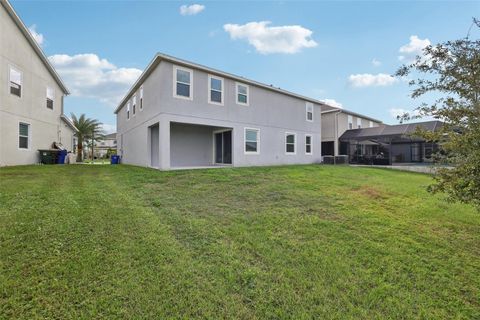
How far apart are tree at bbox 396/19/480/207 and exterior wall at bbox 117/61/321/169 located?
949 cm

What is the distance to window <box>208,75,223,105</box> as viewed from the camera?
518 inches

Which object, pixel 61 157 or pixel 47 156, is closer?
pixel 47 156

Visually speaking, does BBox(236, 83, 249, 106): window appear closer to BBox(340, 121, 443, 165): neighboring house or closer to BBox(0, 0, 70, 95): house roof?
BBox(0, 0, 70, 95): house roof

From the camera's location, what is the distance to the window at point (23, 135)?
44.3 feet

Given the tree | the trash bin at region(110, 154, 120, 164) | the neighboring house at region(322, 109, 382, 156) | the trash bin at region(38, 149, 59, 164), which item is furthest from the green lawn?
the neighboring house at region(322, 109, 382, 156)

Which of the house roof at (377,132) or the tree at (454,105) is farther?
the house roof at (377,132)

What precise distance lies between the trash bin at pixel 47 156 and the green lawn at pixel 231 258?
10.6 meters

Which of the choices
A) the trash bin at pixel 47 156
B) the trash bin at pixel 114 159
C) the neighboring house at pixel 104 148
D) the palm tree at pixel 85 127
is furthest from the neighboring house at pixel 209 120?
the neighboring house at pixel 104 148

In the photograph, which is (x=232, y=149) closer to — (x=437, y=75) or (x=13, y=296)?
(x=437, y=75)

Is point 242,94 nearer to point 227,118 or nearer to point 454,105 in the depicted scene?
point 227,118

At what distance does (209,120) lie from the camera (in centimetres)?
1313

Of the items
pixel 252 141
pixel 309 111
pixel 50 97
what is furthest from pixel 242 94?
pixel 50 97

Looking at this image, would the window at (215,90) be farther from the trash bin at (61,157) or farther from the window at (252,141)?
the trash bin at (61,157)

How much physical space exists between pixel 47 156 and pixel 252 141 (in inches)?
490
